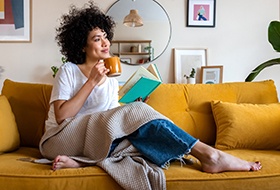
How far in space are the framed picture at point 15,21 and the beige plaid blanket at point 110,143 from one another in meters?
1.62

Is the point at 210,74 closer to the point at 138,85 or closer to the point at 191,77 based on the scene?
the point at 191,77

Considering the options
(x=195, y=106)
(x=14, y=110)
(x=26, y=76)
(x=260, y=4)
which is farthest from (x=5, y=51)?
(x=260, y=4)

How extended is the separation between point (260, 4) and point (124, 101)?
1.83 m

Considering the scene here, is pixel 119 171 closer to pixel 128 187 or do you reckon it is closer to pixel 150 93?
pixel 128 187

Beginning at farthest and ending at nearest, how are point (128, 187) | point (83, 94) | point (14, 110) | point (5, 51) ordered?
point (5, 51), point (14, 110), point (83, 94), point (128, 187)

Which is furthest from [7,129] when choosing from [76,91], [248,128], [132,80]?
[248,128]

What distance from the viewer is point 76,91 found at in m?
1.77

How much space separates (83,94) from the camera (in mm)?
1652

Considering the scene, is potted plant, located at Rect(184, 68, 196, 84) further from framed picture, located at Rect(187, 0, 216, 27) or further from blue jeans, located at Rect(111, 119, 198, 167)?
blue jeans, located at Rect(111, 119, 198, 167)

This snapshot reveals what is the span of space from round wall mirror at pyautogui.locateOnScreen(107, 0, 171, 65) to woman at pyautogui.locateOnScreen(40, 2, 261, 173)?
0.94 m

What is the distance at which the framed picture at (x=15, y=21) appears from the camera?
3.00 m

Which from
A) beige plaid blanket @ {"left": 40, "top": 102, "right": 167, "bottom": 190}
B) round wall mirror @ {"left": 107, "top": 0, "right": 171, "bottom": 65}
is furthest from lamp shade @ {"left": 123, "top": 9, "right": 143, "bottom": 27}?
beige plaid blanket @ {"left": 40, "top": 102, "right": 167, "bottom": 190}

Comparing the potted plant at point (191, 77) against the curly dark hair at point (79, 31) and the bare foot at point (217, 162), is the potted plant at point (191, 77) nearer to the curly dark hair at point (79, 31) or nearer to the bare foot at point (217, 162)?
the curly dark hair at point (79, 31)

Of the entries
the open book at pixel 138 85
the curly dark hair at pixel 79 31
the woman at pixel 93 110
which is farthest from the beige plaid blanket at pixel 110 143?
the curly dark hair at pixel 79 31
